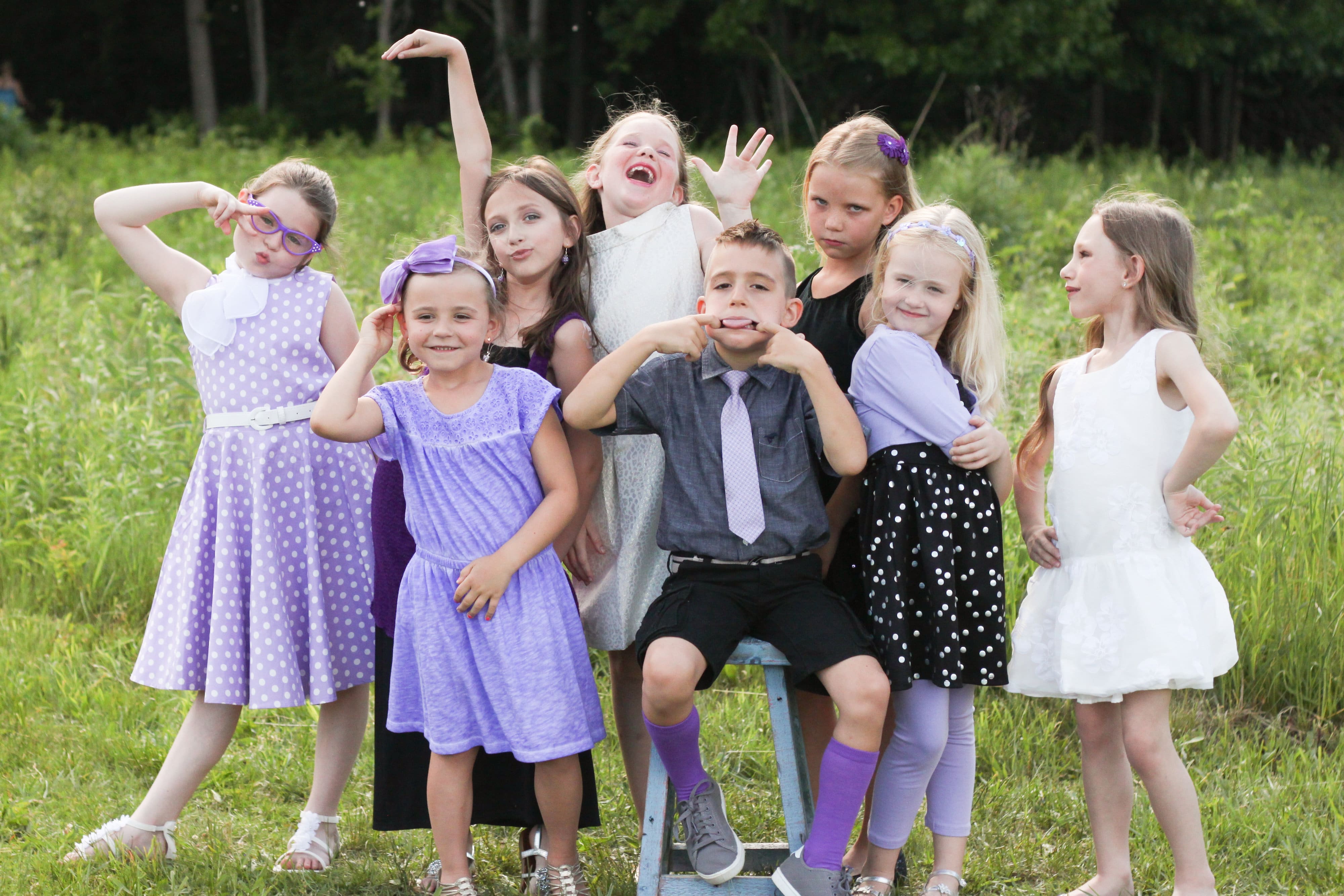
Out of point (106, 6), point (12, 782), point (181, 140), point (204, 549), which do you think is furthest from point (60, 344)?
point (106, 6)

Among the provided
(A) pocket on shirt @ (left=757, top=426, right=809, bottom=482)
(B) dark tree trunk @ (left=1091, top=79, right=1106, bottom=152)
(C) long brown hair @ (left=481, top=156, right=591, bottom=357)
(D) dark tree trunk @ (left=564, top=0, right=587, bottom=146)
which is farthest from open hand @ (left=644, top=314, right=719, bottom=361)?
(B) dark tree trunk @ (left=1091, top=79, right=1106, bottom=152)

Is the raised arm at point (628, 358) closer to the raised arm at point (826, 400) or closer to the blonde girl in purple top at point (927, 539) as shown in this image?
the raised arm at point (826, 400)

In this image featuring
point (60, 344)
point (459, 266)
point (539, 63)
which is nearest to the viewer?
point (459, 266)

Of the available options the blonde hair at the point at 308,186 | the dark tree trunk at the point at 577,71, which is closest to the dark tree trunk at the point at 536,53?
the dark tree trunk at the point at 577,71

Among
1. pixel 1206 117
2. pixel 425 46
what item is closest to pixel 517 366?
pixel 425 46

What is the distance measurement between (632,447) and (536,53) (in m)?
19.5

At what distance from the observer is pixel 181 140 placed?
16.6 m

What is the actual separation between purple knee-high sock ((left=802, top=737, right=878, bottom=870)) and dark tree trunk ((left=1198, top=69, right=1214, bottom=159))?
22527 millimetres

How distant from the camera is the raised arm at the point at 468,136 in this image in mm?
3000

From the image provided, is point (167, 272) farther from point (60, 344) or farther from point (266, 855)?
point (60, 344)

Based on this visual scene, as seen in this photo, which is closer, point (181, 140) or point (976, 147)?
point (976, 147)

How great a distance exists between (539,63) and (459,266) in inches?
775

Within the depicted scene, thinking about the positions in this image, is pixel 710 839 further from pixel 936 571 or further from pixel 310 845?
pixel 310 845

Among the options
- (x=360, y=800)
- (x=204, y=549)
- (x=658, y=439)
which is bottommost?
(x=360, y=800)
